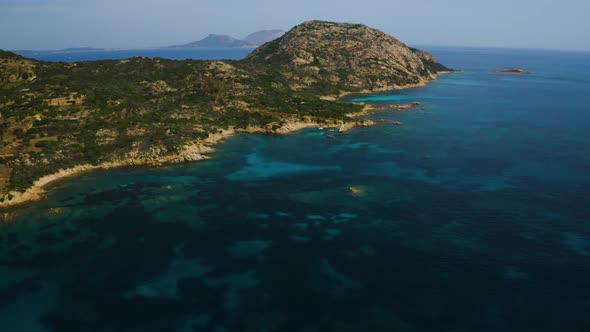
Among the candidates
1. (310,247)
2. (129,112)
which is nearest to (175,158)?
(129,112)

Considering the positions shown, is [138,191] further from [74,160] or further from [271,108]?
[271,108]

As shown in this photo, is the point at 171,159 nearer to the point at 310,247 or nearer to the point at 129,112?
the point at 129,112

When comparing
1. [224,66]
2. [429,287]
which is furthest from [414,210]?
[224,66]

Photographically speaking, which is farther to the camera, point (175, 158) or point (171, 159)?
point (175, 158)

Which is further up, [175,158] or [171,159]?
[175,158]

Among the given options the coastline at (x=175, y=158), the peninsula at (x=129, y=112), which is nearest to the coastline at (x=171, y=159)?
the coastline at (x=175, y=158)

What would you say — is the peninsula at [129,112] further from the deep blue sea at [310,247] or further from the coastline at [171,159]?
the deep blue sea at [310,247]

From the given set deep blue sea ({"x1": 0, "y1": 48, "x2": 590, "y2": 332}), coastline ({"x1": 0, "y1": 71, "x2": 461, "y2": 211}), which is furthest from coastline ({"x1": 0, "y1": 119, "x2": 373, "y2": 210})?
deep blue sea ({"x1": 0, "y1": 48, "x2": 590, "y2": 332})
